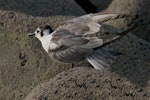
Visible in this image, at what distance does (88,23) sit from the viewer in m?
6.31

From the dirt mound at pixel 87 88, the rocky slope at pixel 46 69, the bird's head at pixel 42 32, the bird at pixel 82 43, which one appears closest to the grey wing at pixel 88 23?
the bird at pixel 82 43

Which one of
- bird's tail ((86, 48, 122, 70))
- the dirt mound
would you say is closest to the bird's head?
bird's tail ((86, 48, 122, 70))

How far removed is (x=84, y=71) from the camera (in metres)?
5.61

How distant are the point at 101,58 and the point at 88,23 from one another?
18.8 inches

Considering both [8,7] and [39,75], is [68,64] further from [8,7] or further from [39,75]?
[8,7]

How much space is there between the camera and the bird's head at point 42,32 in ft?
21.3

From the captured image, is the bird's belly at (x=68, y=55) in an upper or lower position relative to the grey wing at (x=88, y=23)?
lower

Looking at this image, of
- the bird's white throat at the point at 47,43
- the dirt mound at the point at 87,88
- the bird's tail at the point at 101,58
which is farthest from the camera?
the bird's white throat at the point at 47,43

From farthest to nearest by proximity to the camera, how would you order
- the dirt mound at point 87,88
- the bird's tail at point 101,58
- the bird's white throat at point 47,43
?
1. the bird's white throat at point 47,43
2. the bird's tail at point 101,58
3. the dirt mound at point 87,88

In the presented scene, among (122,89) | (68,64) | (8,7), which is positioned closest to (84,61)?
(68,64)

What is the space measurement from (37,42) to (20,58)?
408 millimetres

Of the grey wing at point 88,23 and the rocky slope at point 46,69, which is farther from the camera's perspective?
the grey wing at point 88,23

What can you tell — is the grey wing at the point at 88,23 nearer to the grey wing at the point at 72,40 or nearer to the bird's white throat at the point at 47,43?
the grey wing at the point at 72,40

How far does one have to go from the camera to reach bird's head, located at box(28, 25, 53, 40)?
6500 mm
